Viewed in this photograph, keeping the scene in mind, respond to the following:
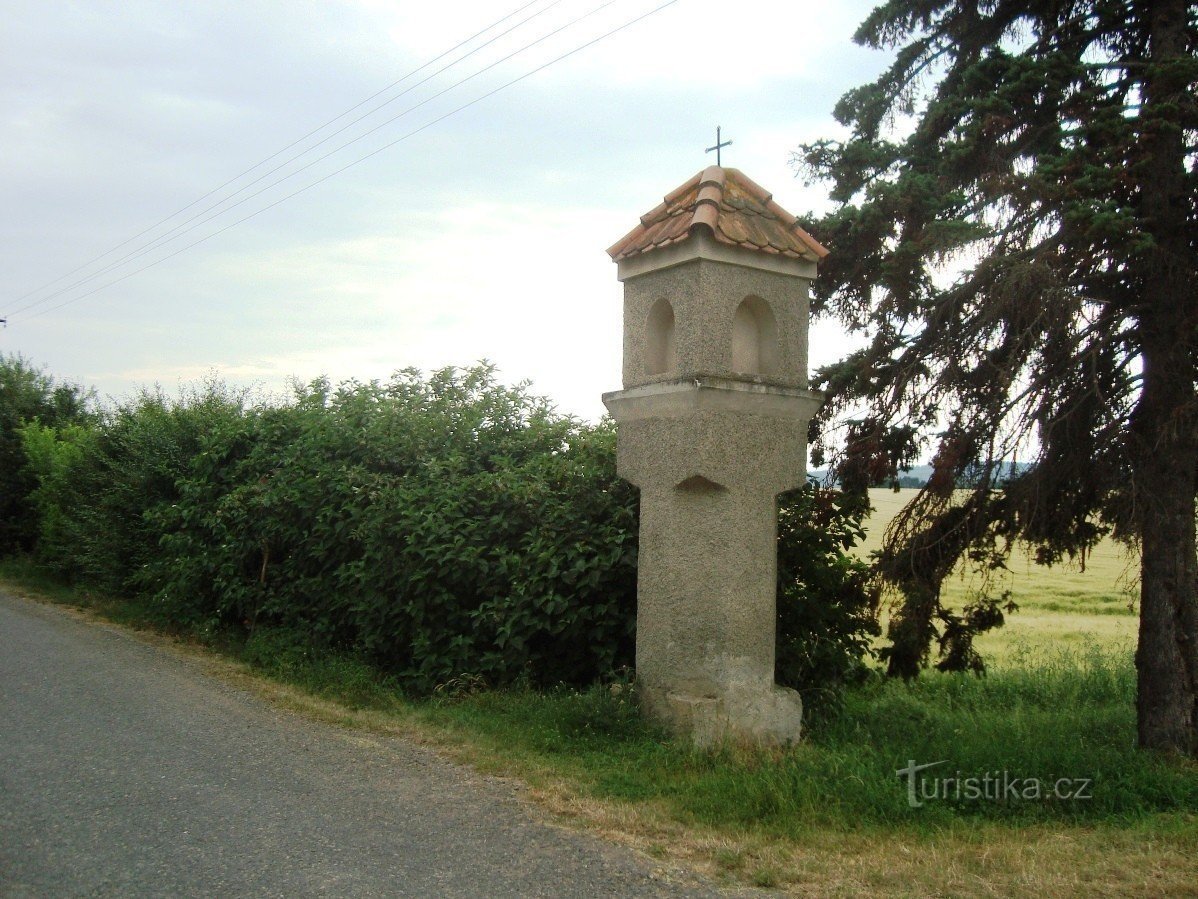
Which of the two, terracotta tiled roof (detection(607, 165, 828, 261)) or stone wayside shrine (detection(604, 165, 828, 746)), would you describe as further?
terracotta tiled roof (detection(607, 165, 828, 261))

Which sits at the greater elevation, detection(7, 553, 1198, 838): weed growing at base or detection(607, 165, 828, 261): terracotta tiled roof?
detection(607, 165, 828, 261): terracotta tiled roof

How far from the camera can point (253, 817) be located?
17.3 feet

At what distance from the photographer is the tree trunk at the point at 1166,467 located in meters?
6.97

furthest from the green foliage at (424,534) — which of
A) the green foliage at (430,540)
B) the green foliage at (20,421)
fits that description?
the green foliage at (20,421)

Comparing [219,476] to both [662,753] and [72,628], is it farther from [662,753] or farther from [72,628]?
[662,753]

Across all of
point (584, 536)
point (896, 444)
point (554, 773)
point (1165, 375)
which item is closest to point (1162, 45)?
point (1165, 375)

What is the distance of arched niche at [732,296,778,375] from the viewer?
7012 mm

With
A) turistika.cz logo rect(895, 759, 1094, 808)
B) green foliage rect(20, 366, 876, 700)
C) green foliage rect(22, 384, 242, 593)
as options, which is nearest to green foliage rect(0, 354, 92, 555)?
green foliage rect(22, 384, 242, 593)

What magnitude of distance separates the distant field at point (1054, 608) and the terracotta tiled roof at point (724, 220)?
237cm

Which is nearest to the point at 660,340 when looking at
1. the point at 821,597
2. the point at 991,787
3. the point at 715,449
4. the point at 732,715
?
the point at 715,449

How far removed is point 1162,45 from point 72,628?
13077mm

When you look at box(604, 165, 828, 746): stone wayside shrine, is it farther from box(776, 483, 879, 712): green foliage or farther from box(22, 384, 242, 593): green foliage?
box(22, 384, 242, 593): green foliage

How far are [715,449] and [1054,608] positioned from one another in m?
11.1

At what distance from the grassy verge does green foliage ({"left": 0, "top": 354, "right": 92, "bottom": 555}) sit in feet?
52.9
